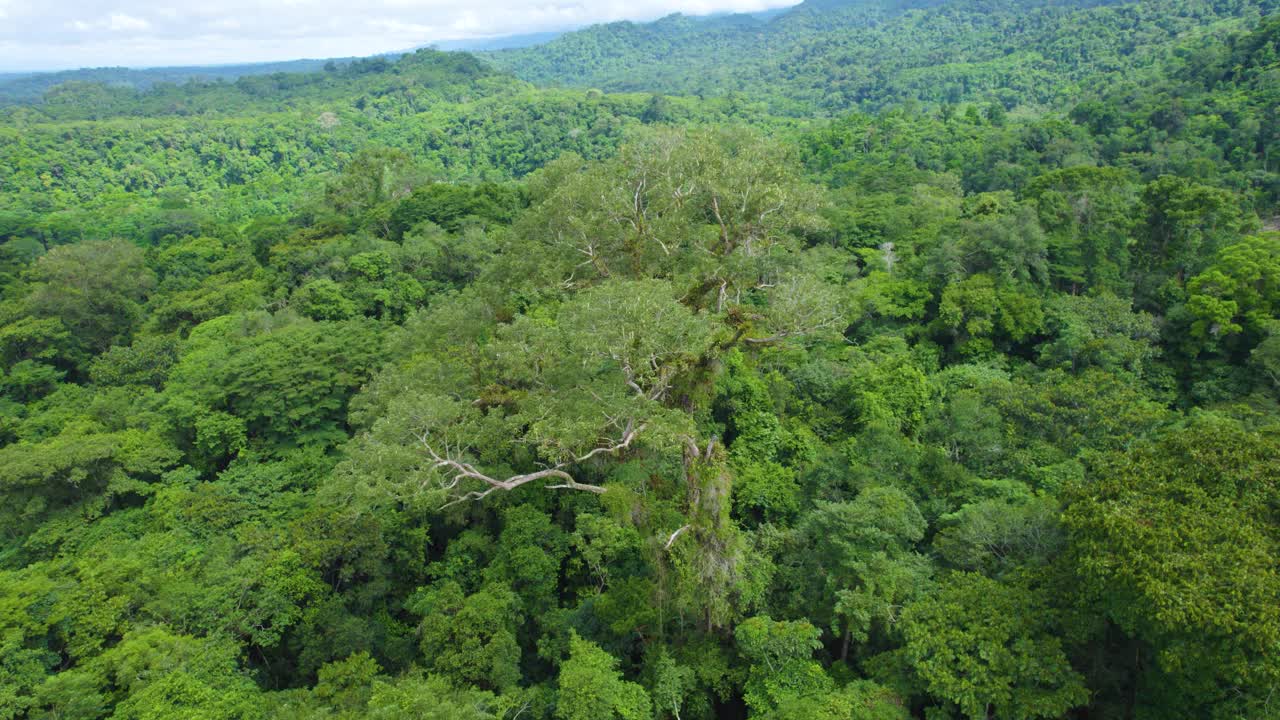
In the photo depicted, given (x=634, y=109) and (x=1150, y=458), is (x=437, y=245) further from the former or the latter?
(x=634, y=109)

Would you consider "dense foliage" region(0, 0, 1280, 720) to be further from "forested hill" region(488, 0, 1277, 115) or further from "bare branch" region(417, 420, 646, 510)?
"forested hill" region(488, 0, 1277, 115)

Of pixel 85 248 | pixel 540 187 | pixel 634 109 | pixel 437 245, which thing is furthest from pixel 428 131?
pixel 540 187

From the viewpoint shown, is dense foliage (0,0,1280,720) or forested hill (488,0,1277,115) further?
forested hill (488,0,1277,115)

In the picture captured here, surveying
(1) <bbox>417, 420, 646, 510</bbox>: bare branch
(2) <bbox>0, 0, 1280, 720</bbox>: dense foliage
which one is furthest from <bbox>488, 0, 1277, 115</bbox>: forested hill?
(1) <bbox>417, 420, 646, 510</bbox>: bare branch

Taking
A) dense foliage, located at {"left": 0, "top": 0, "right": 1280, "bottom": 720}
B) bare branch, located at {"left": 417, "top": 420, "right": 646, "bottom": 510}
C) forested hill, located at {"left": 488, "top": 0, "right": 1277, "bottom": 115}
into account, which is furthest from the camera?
forested hill, located at {"left": 488, "top": 0, "right": 1277, "bottom": 115}

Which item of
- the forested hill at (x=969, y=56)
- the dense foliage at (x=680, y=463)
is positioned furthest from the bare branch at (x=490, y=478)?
the forested hill at (x=969, y=56)

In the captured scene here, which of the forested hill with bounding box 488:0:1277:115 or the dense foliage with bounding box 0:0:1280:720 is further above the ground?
the forested hill with bounding box 488:0:1277:115

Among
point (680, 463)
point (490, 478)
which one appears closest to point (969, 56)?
point (680, 463)

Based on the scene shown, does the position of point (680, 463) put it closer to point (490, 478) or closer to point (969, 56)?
point (490, 478)

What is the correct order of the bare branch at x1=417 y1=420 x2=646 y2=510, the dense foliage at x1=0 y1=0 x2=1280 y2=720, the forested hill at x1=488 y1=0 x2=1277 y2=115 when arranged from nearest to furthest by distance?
1. the dense foliage at x1=0 y1=0 x2=1280 y2=720
2. the bare branch at x1=417 y1=420 x2=646 y2=510
3. the forested hill at x1=488 y1=0 x2=1277 y2=115
